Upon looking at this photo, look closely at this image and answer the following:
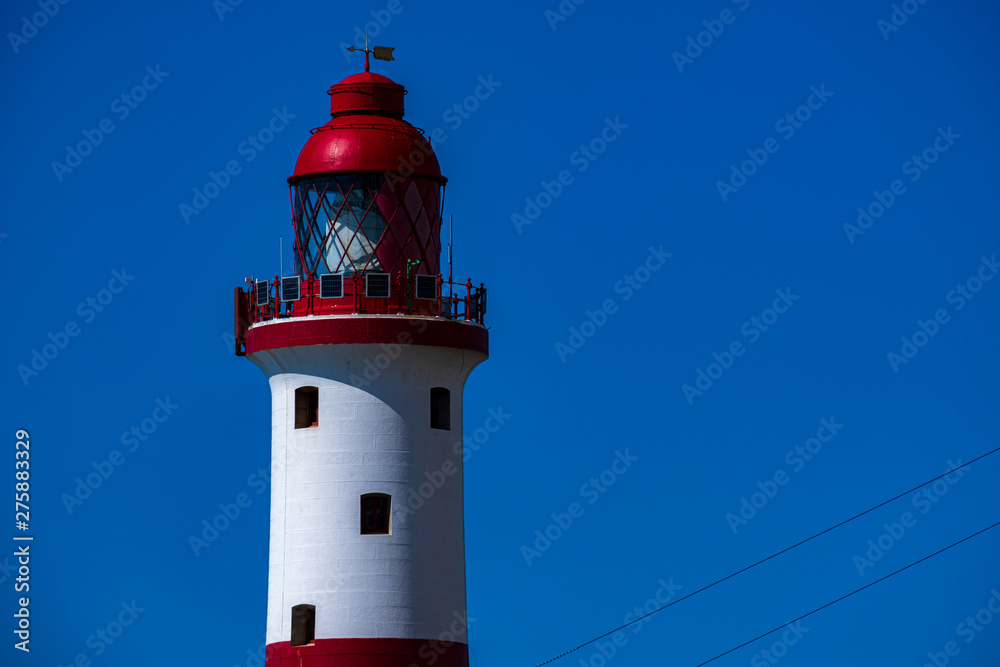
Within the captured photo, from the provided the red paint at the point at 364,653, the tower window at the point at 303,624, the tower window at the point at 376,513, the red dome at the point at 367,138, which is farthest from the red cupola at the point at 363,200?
the red paint at the point at 364,653

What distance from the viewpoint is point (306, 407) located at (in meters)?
59.8

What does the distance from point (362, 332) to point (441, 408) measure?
303 centimetres

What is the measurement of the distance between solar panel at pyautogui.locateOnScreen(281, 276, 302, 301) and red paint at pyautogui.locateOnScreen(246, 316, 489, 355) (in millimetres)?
512

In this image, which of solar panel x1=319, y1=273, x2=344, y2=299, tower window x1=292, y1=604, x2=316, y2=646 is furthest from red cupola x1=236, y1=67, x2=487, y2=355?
tower window x1=292, y1=604, x2=316, y2=646

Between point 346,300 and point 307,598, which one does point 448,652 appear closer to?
point 307,598

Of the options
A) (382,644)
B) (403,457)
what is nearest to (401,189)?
(403,457)

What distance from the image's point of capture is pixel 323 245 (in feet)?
195

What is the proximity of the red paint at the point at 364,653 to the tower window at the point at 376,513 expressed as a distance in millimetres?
2541

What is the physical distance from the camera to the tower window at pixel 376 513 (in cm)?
5897

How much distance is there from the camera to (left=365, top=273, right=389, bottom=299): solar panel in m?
58.7

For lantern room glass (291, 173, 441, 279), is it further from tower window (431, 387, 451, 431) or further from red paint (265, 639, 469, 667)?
red paint (265, 639, 469, 667)

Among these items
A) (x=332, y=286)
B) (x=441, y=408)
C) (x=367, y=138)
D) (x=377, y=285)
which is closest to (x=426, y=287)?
(x=377, y=285)

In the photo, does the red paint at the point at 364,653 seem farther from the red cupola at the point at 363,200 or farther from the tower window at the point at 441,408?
A: the red cupola at the point at 363,200

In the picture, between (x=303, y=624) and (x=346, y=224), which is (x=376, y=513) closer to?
(x=303, y=624)
